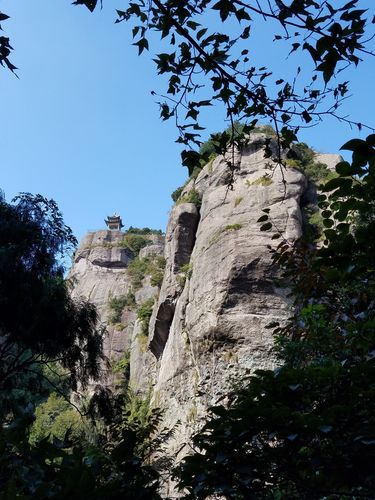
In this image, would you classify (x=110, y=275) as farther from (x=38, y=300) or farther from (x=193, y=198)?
(x=38, y=300)

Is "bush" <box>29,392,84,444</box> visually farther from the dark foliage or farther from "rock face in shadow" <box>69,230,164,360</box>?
the dark foliage

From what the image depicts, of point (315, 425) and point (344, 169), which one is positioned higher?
point (344, 169)

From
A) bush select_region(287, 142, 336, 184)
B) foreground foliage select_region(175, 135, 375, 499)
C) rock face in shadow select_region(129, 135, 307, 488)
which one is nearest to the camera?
foreground foliage select_region(175, 135, 375, 499)

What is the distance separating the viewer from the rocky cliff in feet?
57.4

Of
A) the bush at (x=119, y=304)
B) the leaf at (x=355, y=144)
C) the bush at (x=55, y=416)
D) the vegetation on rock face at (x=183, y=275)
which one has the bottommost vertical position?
the bush at (x=55, y=416)

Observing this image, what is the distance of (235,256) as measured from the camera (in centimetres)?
1873

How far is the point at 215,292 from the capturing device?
18.7 m

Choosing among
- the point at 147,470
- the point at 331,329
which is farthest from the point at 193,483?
the point at 331,329

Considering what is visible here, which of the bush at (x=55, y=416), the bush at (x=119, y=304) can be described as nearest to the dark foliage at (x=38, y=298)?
the bush at (x=55, y=416)

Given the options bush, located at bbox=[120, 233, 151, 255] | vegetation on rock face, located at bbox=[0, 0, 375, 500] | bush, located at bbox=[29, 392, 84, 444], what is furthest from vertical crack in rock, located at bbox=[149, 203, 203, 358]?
bush, located at bbox=[120, 233, 151, 255]

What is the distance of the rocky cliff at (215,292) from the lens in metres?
17.5

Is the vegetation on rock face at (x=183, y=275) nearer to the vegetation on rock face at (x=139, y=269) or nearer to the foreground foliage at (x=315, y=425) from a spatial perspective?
the vegetation on rock face at (x=139, y=269)

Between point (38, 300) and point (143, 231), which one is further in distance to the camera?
point (143, 231)

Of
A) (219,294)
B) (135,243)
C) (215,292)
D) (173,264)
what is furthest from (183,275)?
(135,243)
